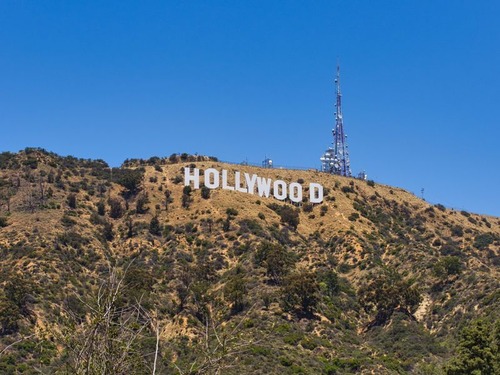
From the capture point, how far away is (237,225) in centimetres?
11488

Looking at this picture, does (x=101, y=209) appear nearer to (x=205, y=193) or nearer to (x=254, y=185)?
(x=205, y=193)

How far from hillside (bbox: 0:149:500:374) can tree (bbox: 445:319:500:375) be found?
0.20m

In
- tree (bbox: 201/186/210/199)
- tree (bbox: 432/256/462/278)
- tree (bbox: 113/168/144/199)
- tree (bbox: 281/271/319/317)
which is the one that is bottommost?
tree (bbox: 281/271/319/317)

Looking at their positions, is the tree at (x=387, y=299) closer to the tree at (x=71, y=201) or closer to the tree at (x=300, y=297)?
the tree at (x=300, y=297)

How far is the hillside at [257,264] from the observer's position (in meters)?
79.6

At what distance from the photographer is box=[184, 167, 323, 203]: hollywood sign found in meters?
125

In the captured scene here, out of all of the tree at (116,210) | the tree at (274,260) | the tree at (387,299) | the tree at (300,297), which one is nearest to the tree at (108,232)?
the tree at (116,210)

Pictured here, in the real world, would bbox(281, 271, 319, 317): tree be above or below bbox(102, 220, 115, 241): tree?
below

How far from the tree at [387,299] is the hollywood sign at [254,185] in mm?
33913

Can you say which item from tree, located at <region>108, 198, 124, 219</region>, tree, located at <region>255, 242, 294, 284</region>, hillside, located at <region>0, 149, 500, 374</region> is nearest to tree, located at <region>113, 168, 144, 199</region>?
hillside, located at <region>0, 149, 500, 374</region>

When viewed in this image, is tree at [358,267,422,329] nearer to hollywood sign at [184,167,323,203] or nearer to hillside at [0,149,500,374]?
hillside at [0,149,500,374]

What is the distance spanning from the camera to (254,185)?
13062cm

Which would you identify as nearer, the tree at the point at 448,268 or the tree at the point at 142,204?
the tree at the point at 448,268

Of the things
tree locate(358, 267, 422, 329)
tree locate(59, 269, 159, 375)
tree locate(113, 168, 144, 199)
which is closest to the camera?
tree locate(59, 269, 159, 375)
